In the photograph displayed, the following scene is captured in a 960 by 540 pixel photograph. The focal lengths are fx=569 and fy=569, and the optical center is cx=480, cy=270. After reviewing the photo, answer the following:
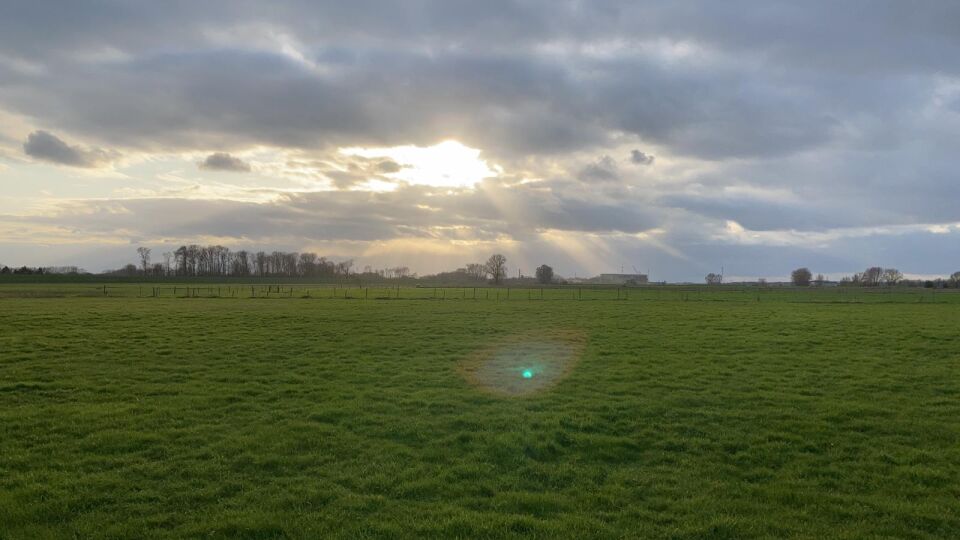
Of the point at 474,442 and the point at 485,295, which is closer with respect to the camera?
the point at 474,442

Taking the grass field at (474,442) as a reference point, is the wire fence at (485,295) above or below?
above

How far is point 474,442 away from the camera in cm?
1050

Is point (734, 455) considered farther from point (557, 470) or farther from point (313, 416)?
point (313, 416)

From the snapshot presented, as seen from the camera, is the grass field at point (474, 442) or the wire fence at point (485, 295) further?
the wire fence at point (485, 295)

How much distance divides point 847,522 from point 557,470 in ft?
→ 12.9

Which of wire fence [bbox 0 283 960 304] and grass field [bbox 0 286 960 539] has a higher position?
wire fence [bbox 0 283 960 304]

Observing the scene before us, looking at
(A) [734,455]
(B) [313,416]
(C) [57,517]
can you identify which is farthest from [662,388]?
(C) [57,517]

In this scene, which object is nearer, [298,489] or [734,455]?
[298,489]

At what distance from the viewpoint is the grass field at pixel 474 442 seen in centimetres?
736

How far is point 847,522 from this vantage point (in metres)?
7.33

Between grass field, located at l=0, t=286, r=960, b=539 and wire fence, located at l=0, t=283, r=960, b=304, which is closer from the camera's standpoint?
grass field, located at l=0, t=286, r=960, b=539

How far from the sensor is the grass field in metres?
7.36

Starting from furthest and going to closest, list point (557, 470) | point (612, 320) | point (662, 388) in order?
point (612, 320) < point (662, 388) < point (557, 470)

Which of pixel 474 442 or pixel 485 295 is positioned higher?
pixel 485 295
